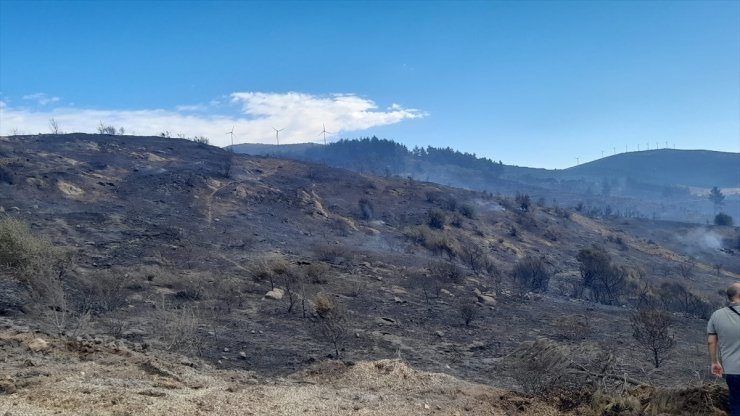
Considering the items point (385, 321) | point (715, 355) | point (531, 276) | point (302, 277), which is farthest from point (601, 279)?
point (715, 355)

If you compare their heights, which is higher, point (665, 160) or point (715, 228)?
point (665, 160)

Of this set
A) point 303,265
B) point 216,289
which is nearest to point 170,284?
point 216,289

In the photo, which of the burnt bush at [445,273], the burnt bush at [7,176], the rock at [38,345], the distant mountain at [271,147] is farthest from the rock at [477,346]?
the distant mountain at [271,147]

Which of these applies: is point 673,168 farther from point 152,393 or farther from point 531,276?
point 152,393

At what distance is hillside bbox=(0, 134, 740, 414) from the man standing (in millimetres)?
2125

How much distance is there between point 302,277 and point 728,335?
1502 cm

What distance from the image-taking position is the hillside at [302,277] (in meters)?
10.4

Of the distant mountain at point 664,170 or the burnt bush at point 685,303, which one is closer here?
the burnt bush at point 685,303

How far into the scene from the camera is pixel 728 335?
523cm

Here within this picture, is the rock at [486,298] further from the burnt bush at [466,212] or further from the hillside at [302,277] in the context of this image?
the burnt bush at [466,212]

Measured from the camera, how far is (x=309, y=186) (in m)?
43.4

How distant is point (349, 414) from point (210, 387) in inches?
86.0

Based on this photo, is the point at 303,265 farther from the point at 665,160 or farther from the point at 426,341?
the point at 665,160

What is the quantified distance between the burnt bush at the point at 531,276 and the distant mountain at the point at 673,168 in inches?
6528
